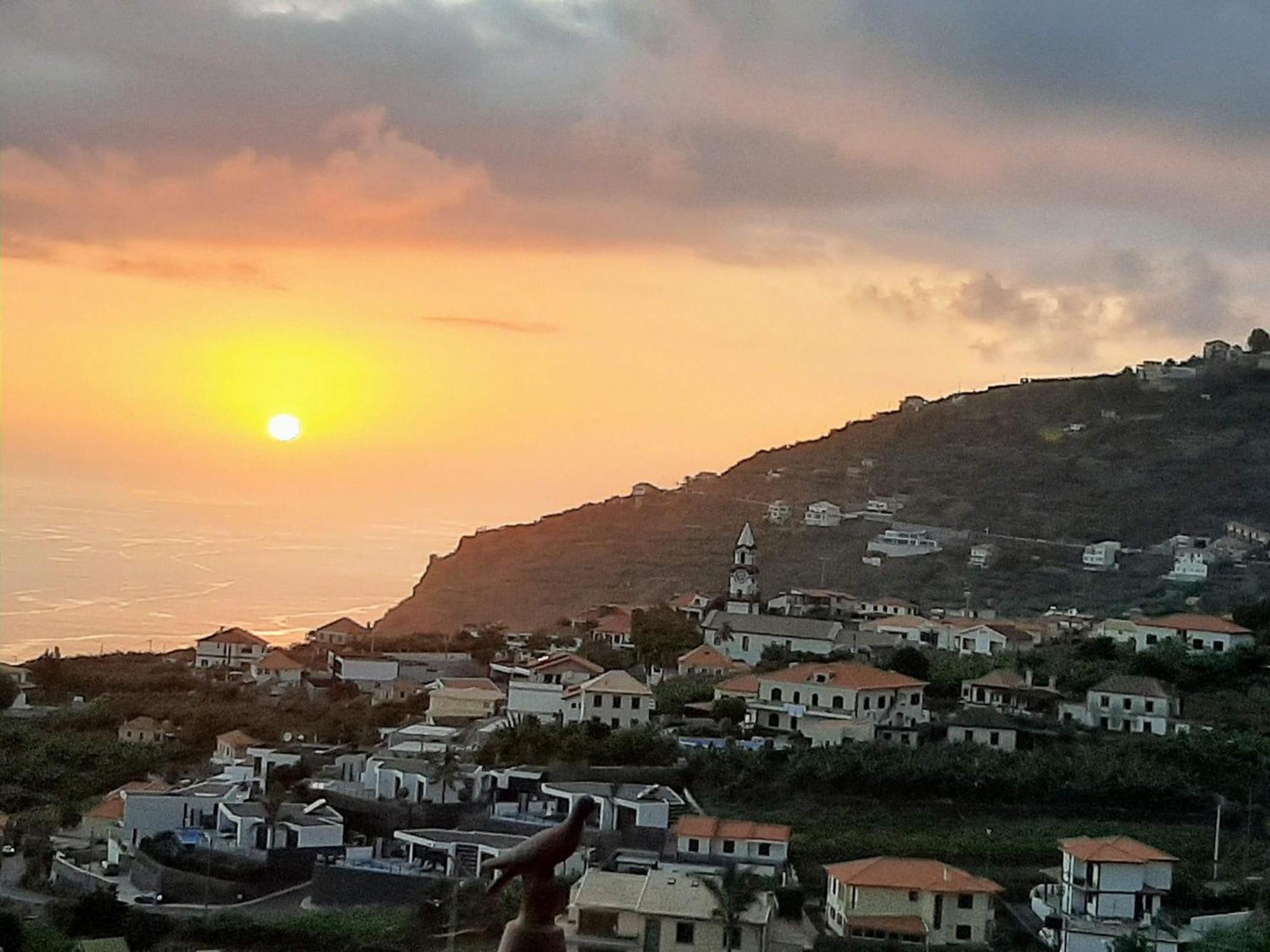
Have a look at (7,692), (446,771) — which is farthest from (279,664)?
(446,771)

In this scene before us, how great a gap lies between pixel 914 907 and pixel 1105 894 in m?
2.21

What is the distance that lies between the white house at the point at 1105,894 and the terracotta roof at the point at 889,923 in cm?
136

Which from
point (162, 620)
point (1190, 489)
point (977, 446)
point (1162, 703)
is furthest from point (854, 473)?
point (1162, 703)

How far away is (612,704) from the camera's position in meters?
24.9

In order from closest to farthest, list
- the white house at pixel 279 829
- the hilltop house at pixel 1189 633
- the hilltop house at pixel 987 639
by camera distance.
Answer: the white house at pixel 279 829 → the hilltop house at pixel 1189 633 → the hilltop house at pixel 987 639

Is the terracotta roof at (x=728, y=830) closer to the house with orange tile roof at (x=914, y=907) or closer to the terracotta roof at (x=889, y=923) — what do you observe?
the house with orange tile roof at (x=914, y=907)

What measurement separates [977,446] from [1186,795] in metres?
54.6

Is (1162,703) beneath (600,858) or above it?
above

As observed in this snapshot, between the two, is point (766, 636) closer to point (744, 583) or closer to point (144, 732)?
point (744, 583)

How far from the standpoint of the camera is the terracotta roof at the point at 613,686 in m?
24.9

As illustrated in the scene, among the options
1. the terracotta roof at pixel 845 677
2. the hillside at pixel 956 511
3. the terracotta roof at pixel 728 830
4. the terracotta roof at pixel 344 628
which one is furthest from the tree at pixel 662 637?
the hillside at pixel 956 511

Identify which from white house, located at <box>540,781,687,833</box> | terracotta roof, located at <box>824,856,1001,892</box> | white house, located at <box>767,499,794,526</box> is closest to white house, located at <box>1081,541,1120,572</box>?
white house, located at <box>767,499,794,526</box>

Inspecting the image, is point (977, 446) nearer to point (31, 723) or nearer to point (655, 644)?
point (655, 644)

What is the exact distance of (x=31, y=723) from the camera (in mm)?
28516
